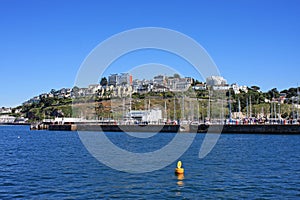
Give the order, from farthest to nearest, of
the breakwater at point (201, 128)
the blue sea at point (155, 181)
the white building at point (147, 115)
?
the white building at point (147, 115) < the breakwater at point (201, 128) < the blue sea at point (155, 181)

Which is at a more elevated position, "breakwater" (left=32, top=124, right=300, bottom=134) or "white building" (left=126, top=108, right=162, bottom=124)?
"white building" (left=126, top=108, right=162, bottom=124)

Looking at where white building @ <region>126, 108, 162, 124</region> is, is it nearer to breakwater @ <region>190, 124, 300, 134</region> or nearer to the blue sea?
breakwater @ <region>190, 124, 300, 134</region>

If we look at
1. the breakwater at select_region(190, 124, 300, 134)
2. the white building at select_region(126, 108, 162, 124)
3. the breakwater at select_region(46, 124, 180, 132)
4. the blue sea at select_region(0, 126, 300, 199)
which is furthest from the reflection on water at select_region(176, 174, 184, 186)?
the white building at select_region(126, 108, 162, 124)

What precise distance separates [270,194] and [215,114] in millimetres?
134614

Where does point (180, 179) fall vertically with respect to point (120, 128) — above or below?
below

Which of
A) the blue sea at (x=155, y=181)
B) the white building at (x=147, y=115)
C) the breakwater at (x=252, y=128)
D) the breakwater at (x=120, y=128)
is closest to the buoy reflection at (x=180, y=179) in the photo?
the blue sea at (x=155, y=181)

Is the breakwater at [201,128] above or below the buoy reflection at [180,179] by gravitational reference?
above


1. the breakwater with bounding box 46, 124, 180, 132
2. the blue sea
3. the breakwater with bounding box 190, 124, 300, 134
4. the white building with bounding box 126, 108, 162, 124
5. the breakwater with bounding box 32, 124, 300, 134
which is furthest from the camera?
the white building with bounding box 126, 108, 162, 124

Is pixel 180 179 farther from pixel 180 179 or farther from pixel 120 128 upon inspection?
pixel 120 128

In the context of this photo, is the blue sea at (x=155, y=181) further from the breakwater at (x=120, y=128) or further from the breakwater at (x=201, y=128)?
the breakwater at (x=120, y=128)

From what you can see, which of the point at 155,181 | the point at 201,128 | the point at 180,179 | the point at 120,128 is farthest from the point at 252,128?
the point at 155,181

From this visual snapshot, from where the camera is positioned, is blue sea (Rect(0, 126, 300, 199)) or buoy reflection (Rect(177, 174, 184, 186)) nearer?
blue sea (Rect(0, 126, 300, 199))

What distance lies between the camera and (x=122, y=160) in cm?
4156

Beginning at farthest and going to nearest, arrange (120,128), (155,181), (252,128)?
(120,128) < (252,128) < (155,181)
